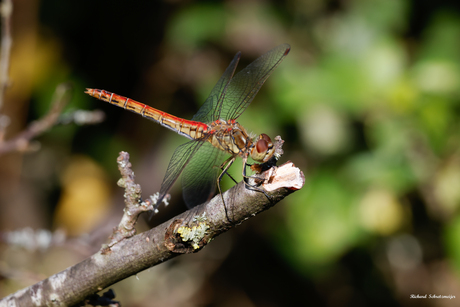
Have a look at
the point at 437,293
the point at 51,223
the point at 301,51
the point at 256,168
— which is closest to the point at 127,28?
the point at 301,51

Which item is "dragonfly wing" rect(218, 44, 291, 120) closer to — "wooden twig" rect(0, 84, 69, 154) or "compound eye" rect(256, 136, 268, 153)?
"compound eye" rect(256, 136, 268, 153)

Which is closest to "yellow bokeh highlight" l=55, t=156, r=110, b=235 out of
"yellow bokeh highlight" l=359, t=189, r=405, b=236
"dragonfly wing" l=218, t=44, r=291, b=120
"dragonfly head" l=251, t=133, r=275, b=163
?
"dragonfly wing" l=218, t=44, r=291, b=120

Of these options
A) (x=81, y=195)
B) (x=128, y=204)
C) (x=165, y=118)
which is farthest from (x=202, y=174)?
(x=81, y=195)

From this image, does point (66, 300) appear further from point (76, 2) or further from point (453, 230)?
point (76, 2)

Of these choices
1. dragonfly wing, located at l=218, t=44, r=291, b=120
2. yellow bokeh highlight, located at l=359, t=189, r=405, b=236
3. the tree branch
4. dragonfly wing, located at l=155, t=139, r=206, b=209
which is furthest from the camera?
yellow bokeh highlight, located at l=359, t=189, r=405, b=236

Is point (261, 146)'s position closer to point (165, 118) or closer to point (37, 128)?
point (165, 118)
